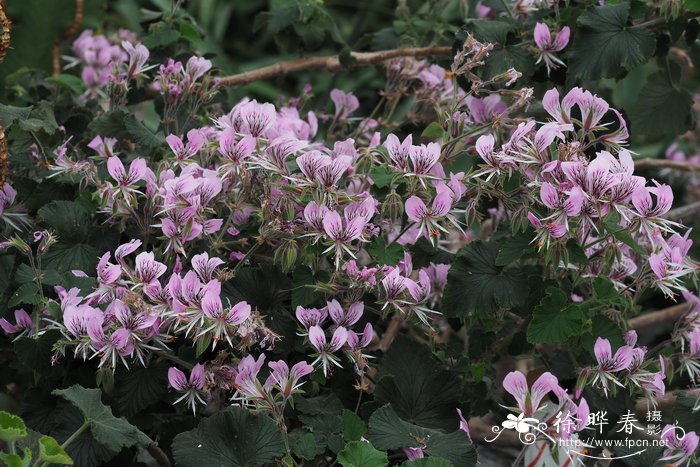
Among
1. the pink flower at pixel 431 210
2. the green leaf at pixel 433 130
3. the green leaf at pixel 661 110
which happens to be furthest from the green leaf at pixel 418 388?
the green leaf at pixel 661 110

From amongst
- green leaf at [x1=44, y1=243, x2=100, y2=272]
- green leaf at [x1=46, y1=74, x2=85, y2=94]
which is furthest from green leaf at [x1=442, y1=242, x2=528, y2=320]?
green leaf at [x1=46, y1=74, x2=85, y2=94]

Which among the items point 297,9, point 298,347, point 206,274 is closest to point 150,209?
point 206,274

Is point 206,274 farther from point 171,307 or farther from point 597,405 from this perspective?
point 597,405

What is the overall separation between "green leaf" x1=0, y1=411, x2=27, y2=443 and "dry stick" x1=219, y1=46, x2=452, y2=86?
71 cm

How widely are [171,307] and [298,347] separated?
6.8 inches

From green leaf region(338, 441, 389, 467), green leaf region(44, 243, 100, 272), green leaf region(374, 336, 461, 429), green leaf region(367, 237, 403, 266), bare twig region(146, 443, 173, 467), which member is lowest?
bare twig region(146, 443, 173, 467)

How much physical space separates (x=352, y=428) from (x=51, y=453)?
1.07ft

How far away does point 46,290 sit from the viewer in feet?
3.93

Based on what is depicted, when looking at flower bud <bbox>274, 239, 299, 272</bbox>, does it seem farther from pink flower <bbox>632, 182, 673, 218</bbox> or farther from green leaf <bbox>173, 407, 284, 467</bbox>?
pink flower <bbox>632, 182, 673, 218</bbox>

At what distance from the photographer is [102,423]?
0.97 meters

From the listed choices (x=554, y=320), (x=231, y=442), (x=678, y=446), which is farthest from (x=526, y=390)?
(x=231, y=442)

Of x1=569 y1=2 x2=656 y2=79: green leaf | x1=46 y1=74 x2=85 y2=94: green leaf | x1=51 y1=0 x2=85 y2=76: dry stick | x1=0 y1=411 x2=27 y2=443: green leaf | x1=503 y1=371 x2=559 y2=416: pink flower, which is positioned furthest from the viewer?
x1=51 y1=0 x2=85 y2=76: dry stick

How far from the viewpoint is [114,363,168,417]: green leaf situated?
1.10 metres

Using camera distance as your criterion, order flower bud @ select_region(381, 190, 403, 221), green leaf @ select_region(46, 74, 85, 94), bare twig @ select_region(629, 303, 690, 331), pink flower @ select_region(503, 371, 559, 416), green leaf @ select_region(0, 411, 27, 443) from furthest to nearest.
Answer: bare twig @ select_region(629, 303, 690, 331) < green leaf @ select_region(46, 74, 85, 94) < flower bud @ select_region(381, 190, 403, 221) < pink flower @ select_region(503, 371, 559, 416) < green leaf @ select_region(0, 411, 27, 443)
